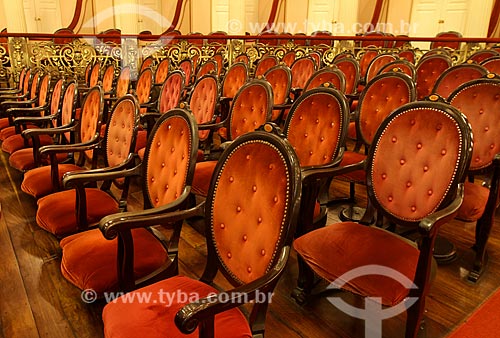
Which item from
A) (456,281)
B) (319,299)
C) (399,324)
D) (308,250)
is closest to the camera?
(308,250)

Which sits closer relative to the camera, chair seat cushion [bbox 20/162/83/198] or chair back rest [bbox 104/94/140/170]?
chair back rest [bbox 104/94/140/170]

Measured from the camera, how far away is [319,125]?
212 cm

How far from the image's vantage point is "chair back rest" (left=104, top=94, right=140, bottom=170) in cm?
206

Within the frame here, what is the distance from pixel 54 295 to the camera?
189 centimetres

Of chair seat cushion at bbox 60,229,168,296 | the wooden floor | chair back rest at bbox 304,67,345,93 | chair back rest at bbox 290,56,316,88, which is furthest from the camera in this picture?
chair back rest at bbox 290,56,316,88

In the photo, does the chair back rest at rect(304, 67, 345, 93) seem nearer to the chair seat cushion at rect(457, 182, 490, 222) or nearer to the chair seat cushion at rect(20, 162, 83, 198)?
the chair seat cushion at rect(457, 182, 490, 222)

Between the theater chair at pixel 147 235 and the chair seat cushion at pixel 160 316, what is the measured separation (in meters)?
0.17

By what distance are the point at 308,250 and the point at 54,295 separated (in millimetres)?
1186

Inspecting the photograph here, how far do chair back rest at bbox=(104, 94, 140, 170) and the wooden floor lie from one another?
61 cm

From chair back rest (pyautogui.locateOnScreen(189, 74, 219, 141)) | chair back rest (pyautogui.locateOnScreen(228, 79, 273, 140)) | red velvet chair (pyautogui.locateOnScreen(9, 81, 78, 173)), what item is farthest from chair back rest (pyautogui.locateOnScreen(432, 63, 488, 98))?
red velvet chair (pyautogui.locateOnScreen(9, 81, 78, 173))

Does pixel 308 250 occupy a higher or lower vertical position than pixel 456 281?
higher

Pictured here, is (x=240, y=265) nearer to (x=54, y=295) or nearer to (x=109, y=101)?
(x=54, y=295)

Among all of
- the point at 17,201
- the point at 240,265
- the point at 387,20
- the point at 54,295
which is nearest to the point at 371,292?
the point at 240,265

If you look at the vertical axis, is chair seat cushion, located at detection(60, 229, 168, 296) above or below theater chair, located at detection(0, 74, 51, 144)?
below
